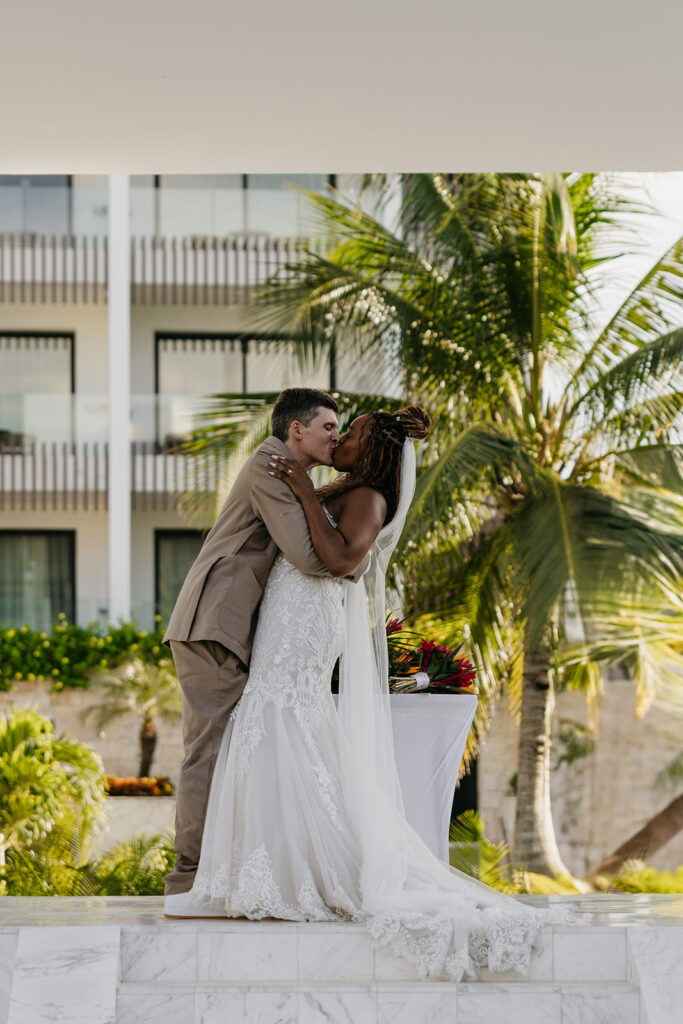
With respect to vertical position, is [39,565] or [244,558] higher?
[244,558]

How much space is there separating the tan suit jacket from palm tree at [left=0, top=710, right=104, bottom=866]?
606 centimetres

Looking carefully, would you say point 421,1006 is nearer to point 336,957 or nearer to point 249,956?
point 336,957

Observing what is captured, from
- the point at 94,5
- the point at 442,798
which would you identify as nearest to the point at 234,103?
the point at 94,5

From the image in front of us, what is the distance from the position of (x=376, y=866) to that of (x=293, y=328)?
6.80 m

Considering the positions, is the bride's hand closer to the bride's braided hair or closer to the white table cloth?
the bride's braided hair

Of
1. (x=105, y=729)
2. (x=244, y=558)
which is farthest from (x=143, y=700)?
(x=244, y=558)

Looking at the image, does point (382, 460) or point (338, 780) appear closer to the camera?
point (338, 780)

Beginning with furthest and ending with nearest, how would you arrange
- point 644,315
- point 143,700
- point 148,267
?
point 148,267, point 143,700, point 644,315

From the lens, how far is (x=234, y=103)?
181 inches

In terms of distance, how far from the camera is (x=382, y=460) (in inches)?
171

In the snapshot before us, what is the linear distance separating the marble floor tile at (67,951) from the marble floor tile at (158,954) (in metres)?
0.08

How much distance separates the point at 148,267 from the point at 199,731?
688 inches

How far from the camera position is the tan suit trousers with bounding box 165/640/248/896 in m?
4.24

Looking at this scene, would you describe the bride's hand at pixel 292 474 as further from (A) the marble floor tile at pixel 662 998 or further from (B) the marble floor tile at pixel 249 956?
(A) the marble floor tile at pixel 662 998
